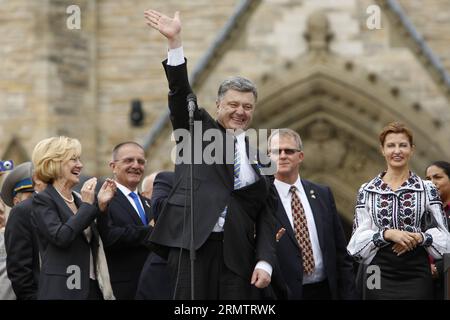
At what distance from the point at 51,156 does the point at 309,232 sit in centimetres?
186

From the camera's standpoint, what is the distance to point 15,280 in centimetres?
681

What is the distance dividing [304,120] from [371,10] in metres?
1.97

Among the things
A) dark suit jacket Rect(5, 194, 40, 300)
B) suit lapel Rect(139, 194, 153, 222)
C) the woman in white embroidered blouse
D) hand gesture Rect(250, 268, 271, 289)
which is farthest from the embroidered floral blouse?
dark suit jacket Rect(5, 194, 40, 300)

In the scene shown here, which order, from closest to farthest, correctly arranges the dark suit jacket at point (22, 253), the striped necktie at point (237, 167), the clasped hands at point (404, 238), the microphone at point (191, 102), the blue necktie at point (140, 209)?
1. the microphone at point (191, 102)
2. the striped necktie at point (237, 167)
3. the clasped hands at point (404, 238)
4. the dark suit jacket at point (22, 253)
5. the blue necktie at point (140, 209)

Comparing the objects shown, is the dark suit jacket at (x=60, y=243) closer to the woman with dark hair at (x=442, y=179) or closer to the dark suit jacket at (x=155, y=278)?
the dark suit jacket at (x=155, y=278)

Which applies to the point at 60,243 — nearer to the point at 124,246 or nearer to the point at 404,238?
the point at 124,246

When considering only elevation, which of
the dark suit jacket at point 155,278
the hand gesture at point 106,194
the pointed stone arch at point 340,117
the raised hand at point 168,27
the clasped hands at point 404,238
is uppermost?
the pointed stone arch at point 340,117

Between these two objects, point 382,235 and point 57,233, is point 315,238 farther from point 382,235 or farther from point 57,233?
point 57,233

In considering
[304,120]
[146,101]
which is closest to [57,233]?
[304,120]

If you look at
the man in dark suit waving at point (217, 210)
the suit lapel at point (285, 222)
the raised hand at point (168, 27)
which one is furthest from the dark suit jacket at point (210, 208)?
the suit lapel at point (285, 222)

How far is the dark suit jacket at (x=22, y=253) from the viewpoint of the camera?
6801 millimetres

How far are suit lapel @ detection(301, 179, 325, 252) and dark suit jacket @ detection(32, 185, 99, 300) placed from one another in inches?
63.4

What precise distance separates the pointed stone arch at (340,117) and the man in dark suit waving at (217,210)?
7467 millimetres

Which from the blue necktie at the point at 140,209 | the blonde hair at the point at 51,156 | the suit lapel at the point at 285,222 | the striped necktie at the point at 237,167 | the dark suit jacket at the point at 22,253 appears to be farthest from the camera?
the blue necktie at the point at 140,209
